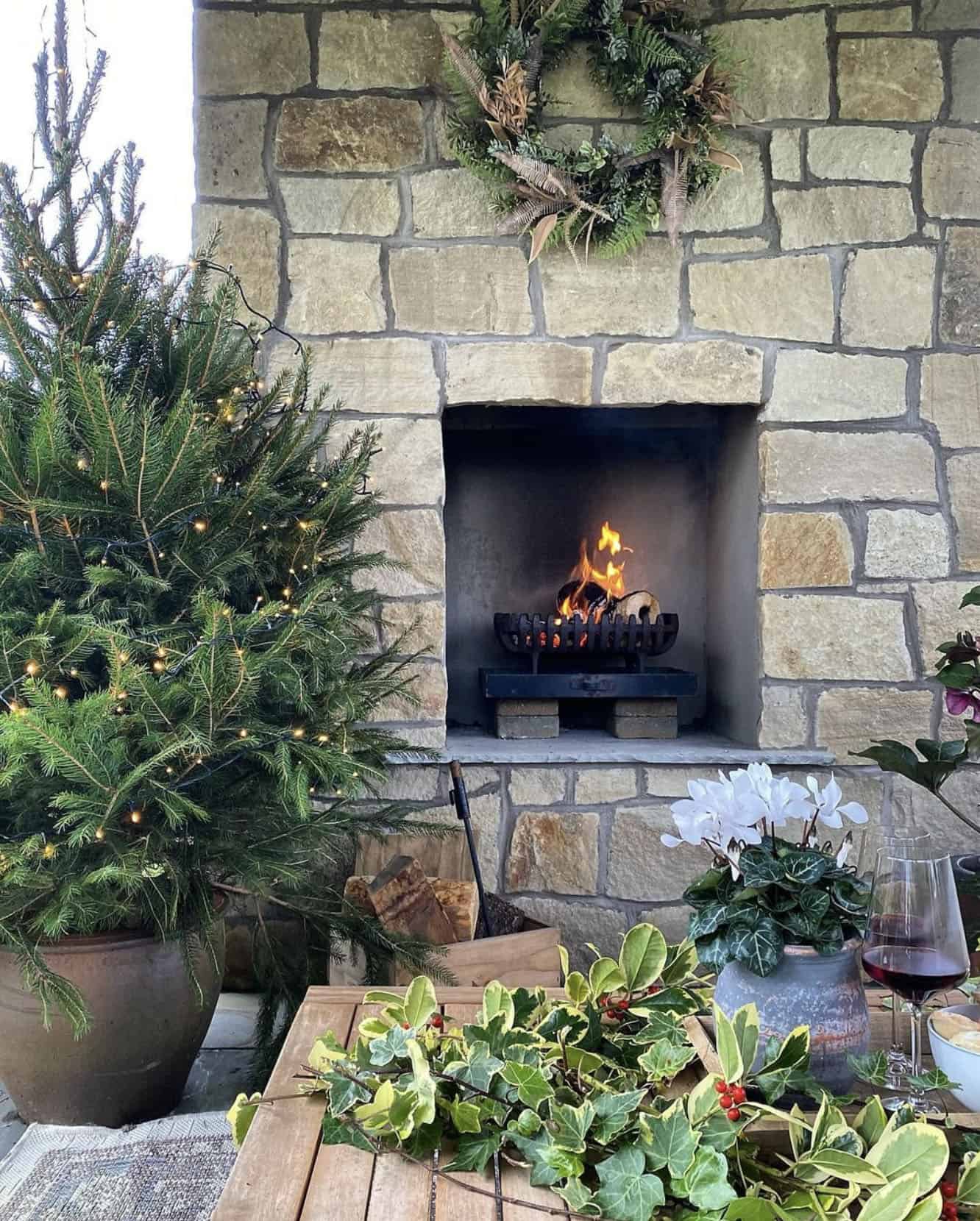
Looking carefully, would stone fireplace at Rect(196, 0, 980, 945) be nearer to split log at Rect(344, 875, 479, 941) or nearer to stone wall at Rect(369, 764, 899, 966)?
stone wall at Rect(369, 764, 899, 966)

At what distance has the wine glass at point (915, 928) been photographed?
891mm

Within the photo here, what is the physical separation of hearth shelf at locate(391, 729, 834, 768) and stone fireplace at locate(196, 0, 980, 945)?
11mm

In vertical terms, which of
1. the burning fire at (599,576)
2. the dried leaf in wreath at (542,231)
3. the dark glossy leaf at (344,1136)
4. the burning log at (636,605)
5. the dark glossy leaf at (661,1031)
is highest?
the dried leaf in wreath at (542,231)

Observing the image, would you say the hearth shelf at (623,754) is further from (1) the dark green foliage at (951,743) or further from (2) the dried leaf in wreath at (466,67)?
(2) the dried leaf in wreath at (466,67)

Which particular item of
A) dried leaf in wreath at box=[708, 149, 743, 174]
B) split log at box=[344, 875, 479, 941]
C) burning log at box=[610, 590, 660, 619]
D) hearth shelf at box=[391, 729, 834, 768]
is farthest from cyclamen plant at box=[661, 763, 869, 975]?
dried leaf in wreath at box=[708, 149, 743, 174]

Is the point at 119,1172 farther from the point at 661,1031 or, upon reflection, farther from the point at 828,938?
the point at 828,938

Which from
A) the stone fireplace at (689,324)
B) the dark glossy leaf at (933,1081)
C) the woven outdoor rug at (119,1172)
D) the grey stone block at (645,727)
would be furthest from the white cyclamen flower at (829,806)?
the grey stone block at (645,727)

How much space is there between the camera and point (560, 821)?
8.01 feet

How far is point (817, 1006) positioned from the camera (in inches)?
35.8

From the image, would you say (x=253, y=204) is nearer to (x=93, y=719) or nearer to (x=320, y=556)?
(x=320, y=556)

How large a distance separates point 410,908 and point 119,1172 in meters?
0.66

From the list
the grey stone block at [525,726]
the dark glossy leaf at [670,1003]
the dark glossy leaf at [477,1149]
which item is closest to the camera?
the dark glossy leaf at [477,1149]

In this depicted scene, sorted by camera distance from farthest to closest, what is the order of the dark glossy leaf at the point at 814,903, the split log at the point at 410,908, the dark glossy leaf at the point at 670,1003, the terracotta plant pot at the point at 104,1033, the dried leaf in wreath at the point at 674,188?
1. the dried leaf in wreath at the point at 674,188
2. the split log at the point at 410,908
3. the terracotta plant pot at the point at 104,1033
4. the dark glossy leaf at the point at 670,1003
5. the dark glossy leaf at the point at 814,903

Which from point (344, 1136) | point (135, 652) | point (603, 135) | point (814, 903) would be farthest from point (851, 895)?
point (603, 135)
